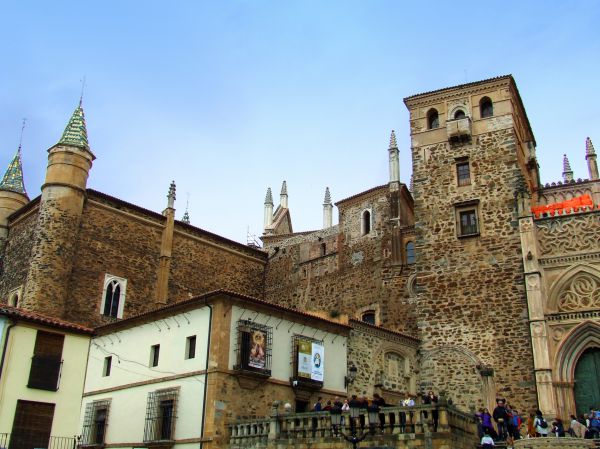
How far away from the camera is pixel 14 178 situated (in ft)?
133

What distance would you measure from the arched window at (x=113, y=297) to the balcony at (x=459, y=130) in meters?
18.1

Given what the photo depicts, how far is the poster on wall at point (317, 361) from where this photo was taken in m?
25.3

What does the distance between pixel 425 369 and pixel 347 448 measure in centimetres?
1023

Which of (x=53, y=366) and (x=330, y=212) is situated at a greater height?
(x=330, y=212)

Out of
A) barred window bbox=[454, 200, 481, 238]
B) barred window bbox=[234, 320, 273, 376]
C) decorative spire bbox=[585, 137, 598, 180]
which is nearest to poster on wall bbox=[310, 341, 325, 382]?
barred window bbox=[234, 320, 273, 376]

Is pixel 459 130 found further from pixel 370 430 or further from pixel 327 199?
pixel 327 199

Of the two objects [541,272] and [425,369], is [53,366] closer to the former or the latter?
[425,369]

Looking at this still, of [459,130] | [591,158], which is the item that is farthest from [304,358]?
[591,158]

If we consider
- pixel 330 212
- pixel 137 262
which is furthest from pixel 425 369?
pixel 330 212

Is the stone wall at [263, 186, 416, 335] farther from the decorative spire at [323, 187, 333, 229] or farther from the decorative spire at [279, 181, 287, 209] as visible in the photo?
the decorative spire at [279, 181, 287, 209]

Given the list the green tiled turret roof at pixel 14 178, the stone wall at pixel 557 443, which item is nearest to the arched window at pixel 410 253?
the stone wall at pixel 557 443

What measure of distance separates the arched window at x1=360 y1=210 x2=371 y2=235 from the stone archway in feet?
50.3

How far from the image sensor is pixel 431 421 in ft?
59.6

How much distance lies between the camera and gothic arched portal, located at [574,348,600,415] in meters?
25.1
